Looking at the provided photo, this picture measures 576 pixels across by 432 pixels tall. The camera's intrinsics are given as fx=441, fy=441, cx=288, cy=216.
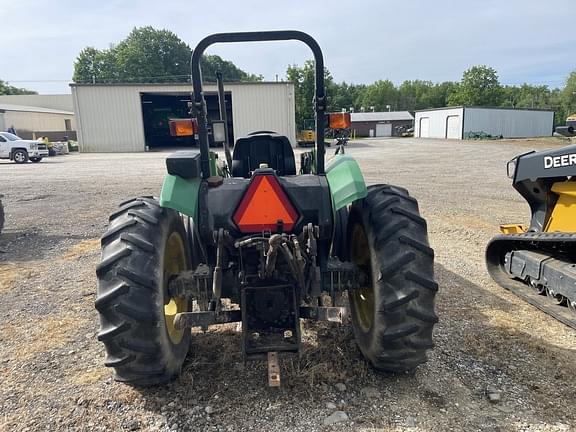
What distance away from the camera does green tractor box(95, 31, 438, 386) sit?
2688 mm

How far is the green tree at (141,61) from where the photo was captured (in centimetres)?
7488

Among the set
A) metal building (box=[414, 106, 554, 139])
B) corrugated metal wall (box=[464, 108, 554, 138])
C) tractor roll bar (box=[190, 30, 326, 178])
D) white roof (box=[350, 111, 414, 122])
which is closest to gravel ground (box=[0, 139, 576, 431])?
tractor roll bar (box=[190, 30, 326, 178])

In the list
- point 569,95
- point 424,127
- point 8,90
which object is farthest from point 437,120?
point 8,90

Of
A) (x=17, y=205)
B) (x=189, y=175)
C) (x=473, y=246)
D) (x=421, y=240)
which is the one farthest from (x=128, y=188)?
(x=421, y=240)

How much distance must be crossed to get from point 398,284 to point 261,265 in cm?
87

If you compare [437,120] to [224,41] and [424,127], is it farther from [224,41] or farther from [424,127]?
[224,41]

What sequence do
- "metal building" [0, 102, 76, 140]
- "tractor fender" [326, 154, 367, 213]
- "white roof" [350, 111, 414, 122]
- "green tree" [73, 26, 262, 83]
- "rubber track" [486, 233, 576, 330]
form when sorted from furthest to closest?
"green tree" [73, 26, 262, 83] → "white roof" [350, 111, 414, 122] → "metal building" [0, 102, 76, 140] → "rubber track" [486, 233, 576, 330] → "tractor fender" [326, 154, 367, 213]

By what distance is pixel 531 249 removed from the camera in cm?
461

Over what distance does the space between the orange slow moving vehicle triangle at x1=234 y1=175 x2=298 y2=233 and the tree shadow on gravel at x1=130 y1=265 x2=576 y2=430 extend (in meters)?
1.06

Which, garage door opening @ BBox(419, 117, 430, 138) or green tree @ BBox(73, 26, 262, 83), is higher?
green tree @ BBox(73, 26, 262, 83)

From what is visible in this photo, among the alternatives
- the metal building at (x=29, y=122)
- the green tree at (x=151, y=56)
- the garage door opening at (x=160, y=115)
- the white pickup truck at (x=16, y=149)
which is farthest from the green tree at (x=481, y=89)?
the white pickup truck at (x=16, y=149)

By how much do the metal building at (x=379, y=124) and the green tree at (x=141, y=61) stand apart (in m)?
20.0

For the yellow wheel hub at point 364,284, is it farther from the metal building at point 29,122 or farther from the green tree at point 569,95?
the green tree at point 569,95

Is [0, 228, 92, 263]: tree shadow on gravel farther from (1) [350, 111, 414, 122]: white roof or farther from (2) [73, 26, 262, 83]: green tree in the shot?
(2) [73, 26, 262, 83]: green tree
